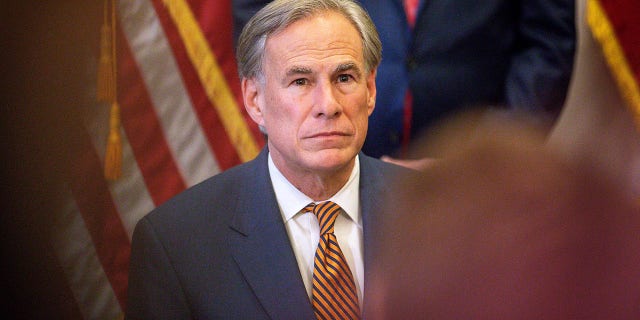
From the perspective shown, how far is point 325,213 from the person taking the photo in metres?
1.87

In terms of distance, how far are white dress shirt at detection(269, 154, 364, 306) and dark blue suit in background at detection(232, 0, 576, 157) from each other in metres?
0.43

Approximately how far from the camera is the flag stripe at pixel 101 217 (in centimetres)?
232

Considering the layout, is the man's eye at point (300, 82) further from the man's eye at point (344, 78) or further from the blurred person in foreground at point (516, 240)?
the blurred person in foreground at point (516, 240)

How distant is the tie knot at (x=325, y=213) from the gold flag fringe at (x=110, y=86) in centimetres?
72

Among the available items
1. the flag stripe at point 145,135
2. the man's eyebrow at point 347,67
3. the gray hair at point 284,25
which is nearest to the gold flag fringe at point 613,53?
the gray hair at point 284,25

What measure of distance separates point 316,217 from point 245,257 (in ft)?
0.63

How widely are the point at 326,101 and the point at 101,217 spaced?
907 millimetres

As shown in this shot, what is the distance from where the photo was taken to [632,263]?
2.79 ft

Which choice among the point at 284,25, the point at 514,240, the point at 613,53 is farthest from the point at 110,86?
A: the point at 514,240

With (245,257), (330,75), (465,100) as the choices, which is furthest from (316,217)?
(465,100)

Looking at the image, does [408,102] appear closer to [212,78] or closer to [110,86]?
[212,78]

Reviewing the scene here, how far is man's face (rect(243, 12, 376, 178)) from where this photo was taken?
183 cm

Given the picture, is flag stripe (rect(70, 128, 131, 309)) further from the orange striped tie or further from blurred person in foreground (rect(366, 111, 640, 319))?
blurred person in foreground (rect(366, 111, 640, 319))

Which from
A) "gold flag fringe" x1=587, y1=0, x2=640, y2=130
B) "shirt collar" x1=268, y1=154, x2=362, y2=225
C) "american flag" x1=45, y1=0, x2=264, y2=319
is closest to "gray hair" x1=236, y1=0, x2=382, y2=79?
"shirt collar" x1=268, y1=154, x2=362, y2=225
